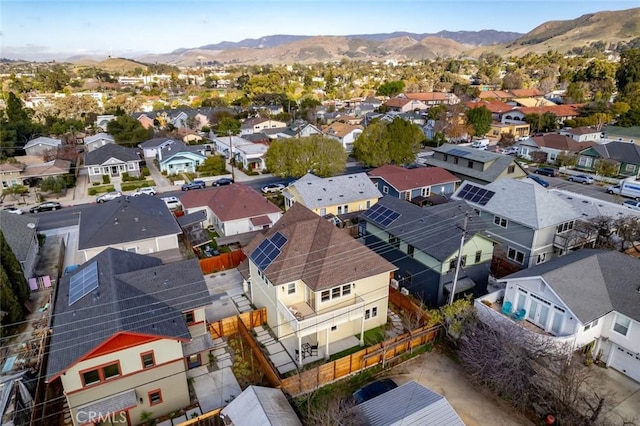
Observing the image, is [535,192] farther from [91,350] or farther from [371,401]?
[91,350]

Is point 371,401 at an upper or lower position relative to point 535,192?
lower

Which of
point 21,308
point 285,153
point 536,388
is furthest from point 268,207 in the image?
point 536,388

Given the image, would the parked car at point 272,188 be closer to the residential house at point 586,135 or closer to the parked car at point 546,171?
the parked car at point 546,171

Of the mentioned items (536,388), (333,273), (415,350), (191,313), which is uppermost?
(333,273)

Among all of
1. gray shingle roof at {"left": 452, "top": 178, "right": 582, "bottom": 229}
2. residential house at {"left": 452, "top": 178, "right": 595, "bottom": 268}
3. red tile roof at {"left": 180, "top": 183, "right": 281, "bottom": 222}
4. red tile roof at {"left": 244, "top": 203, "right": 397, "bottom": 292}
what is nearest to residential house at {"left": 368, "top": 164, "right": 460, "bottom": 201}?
gray shingle roof at {"left": 452, "top": 178, "right": 582, "bottom": 229}

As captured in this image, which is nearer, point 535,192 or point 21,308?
point 21,308

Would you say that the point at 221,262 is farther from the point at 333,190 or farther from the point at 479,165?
the point at 479,165
